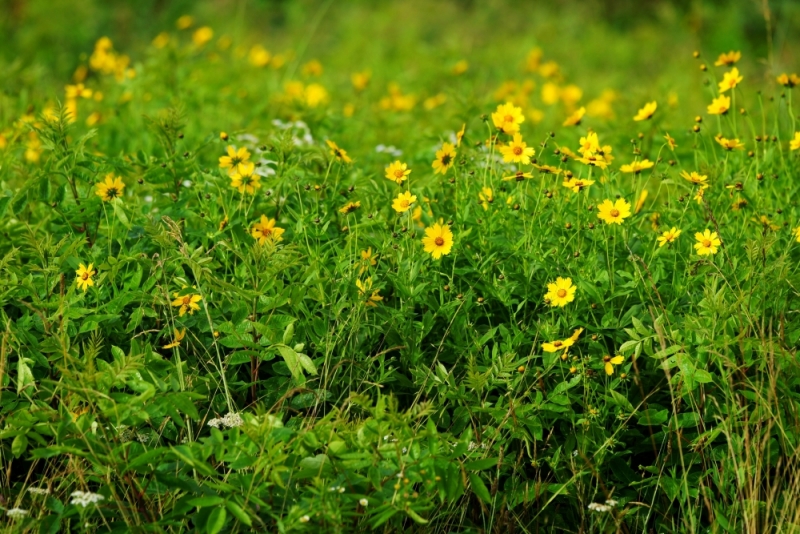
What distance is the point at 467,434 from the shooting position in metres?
1.86

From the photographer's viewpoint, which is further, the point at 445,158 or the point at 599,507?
the point at 445,158

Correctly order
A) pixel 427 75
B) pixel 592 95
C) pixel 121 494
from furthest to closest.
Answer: pixel 592 95, pixel 427 75, pixel 121 494

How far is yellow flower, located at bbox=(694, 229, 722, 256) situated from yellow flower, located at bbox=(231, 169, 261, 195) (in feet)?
3.90

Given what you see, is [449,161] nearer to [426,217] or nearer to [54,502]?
[426,217]

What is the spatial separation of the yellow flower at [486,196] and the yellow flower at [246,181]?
623mm

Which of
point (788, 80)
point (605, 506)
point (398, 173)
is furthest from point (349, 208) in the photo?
point (788, 80)

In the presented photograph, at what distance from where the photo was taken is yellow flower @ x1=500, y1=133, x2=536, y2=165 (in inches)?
97.7

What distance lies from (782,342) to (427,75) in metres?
3.81

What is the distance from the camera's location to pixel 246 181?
253cm

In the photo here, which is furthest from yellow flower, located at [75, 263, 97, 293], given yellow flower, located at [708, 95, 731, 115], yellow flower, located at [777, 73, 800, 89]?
yellow flower, located at [777, 73, 800, 89]

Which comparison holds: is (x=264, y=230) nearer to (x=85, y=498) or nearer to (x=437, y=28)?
(x=85, y=498)

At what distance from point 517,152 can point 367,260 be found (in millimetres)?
543

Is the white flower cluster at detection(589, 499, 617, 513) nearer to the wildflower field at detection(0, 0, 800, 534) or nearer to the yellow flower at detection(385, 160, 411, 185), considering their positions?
the wildflower field at detection(0, 0, 800, 534)

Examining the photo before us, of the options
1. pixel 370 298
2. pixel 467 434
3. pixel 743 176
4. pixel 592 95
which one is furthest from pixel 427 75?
pixel 467 434
